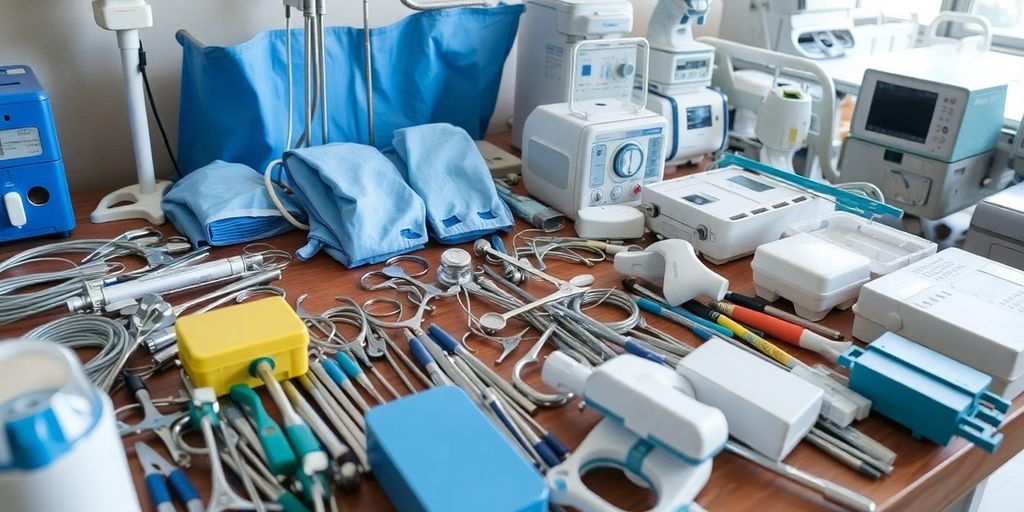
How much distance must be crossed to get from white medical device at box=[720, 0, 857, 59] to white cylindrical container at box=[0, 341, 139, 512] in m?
1.91

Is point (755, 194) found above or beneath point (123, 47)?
beneath

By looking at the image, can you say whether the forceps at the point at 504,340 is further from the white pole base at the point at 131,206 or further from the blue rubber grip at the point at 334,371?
the white pole base at the point at 131,206

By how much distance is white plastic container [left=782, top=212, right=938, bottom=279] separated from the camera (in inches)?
42.4

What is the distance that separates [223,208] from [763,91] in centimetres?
125

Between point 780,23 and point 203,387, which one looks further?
point 780,23

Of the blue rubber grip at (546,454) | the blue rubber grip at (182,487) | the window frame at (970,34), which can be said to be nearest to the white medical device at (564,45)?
the blue rubber grip at (546,454)

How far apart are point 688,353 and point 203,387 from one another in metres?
0.56

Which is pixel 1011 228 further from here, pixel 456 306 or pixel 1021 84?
pixel 456 306

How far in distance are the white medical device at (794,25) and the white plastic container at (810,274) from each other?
112cm

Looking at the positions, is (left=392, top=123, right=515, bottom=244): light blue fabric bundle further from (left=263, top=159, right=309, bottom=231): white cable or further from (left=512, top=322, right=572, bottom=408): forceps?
(left=512, top=322, right=572, bottom=408): forceps

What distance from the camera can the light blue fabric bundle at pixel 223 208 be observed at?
3.72 feet

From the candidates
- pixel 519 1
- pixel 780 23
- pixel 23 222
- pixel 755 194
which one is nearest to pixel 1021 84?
pixel 780 23

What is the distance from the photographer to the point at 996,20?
246cm

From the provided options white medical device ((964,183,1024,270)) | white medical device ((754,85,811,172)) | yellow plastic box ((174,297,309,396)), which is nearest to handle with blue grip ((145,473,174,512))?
yellow plastic box ((174,297,309,396))
